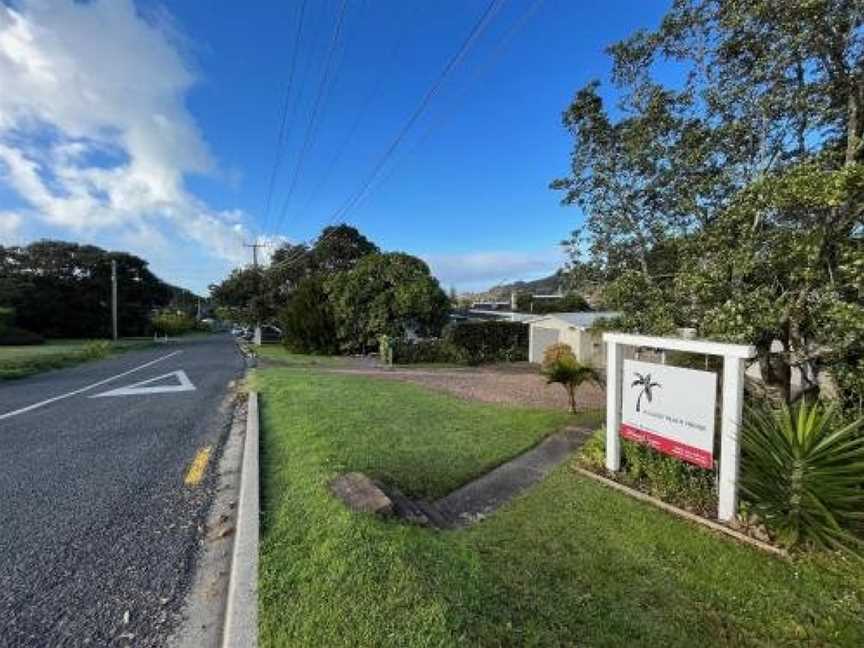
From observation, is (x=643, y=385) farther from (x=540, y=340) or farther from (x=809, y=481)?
(x=540, y=340)

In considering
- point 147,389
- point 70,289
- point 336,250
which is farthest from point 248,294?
point 147,389

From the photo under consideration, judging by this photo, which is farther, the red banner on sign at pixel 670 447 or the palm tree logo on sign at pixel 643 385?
the palm tree logo on sign at pixel 643 385

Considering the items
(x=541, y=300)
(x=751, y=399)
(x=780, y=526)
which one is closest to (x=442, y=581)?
(x=780, y=526)

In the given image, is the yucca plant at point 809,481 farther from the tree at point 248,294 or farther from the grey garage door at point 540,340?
the tree at point 248,294

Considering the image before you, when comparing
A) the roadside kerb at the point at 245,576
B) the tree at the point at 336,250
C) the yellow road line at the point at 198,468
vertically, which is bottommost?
the yellow road line at the point at 198,468

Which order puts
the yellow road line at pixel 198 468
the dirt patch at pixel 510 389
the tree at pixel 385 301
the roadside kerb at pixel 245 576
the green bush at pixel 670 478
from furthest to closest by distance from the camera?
the tree at pixel 385 301
the dirt patch at pixel 510 389
the yellow road line at pixel 198 468
the green bush at pixel 670 478
the roadside kerb at pixel 245 576

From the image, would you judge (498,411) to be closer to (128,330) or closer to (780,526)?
(780,526)

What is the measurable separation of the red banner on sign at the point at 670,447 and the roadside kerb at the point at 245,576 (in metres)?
3.76

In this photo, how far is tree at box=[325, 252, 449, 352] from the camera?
26672 millimetres

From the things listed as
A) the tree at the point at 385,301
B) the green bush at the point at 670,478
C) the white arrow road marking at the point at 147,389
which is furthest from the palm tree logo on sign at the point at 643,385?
the tree at the point at 385,301

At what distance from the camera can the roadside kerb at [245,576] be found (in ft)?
8.83

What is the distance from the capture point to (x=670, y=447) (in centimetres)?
491

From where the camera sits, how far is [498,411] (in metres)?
9.62

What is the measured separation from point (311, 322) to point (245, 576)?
26.6 meters
